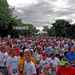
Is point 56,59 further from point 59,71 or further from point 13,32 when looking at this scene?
point 13,32

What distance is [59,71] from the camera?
10.7 meters

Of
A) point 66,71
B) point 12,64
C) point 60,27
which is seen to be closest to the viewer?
point 66,71

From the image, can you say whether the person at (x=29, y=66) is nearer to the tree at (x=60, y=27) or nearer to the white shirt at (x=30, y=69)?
the white shirt at (x=30, y=69)

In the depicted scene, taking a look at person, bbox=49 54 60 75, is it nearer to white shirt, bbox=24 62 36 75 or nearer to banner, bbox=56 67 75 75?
white shirt, bbox=24 62 36 75

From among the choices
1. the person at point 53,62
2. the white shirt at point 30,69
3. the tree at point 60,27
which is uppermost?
the white shirt at point 30,69

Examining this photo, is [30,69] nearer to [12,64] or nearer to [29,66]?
[29,66]

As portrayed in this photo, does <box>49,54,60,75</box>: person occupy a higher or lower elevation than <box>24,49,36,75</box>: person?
lower

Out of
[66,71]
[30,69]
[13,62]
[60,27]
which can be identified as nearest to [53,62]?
[13,62]

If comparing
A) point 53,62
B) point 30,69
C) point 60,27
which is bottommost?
point 60,27

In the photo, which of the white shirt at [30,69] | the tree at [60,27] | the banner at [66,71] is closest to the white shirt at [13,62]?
the white shirt at [30,69]

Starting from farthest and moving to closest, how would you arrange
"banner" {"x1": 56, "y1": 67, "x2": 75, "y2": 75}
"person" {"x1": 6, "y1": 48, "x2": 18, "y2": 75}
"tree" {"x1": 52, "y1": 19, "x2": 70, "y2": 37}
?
"tree" {"x1": 52, "y1": 19, "x2": 70, "y2": 37}, "person" {"x1": 6, "y1": 48, "x2": 18, "y2": 75}, "banner" {"x1": 56, "y1": 67, "x2": 75, "y2": 75}

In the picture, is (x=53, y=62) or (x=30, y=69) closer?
(x=30, y=69)

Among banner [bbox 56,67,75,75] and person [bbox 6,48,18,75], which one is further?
person [bbox 6,48,18,75]

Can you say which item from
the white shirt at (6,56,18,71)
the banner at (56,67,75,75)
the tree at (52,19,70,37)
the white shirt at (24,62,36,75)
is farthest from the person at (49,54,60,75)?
the tree at (52,19,70,37)
